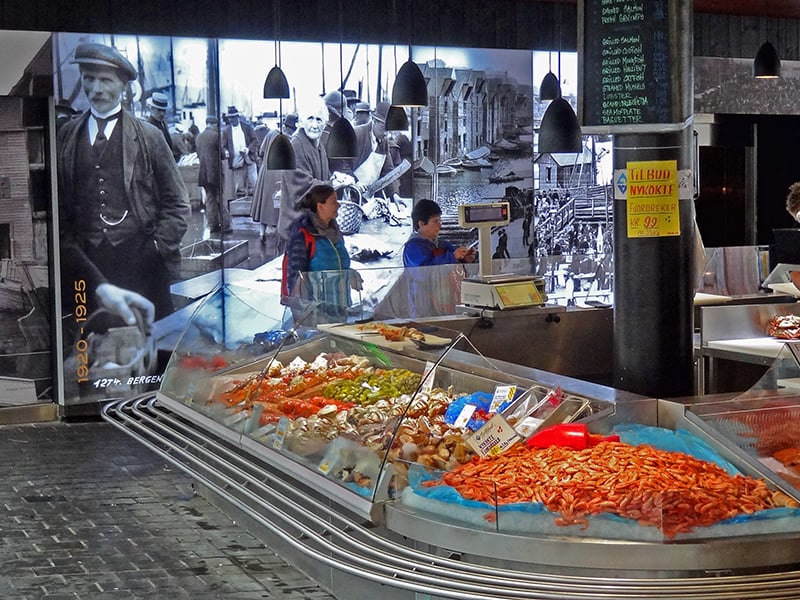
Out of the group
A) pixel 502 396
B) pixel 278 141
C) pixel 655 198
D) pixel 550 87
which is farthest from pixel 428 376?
pixel 550 87

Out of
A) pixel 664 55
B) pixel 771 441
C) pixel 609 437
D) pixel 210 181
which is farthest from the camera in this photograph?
pixel 210 181

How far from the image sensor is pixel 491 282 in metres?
8.05

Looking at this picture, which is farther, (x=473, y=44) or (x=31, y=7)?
(x=473, y=44)

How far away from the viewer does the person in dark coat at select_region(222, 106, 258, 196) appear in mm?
9844

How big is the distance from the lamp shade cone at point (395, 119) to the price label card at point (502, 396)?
5229 mm

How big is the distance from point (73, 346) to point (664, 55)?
5800 mm

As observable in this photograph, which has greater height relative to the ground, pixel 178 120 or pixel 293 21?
pixel 293 21

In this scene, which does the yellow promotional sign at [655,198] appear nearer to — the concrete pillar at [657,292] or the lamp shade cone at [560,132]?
the concrete pillar at [657,292]

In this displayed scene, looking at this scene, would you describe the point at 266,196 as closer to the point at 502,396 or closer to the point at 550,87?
the point at 550,87

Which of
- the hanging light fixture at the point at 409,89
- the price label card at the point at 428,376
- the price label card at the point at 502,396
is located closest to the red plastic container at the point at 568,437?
the price label card at the point at 502,396

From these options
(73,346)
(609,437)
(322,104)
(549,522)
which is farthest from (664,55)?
(73,346)

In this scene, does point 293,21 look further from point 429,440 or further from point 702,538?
point 702,538

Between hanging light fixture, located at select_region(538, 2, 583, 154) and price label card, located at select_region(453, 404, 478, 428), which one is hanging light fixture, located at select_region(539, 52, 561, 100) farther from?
price label card, located at select_region(453, 404, 478, 428)

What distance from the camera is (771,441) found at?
4277 millimetres
